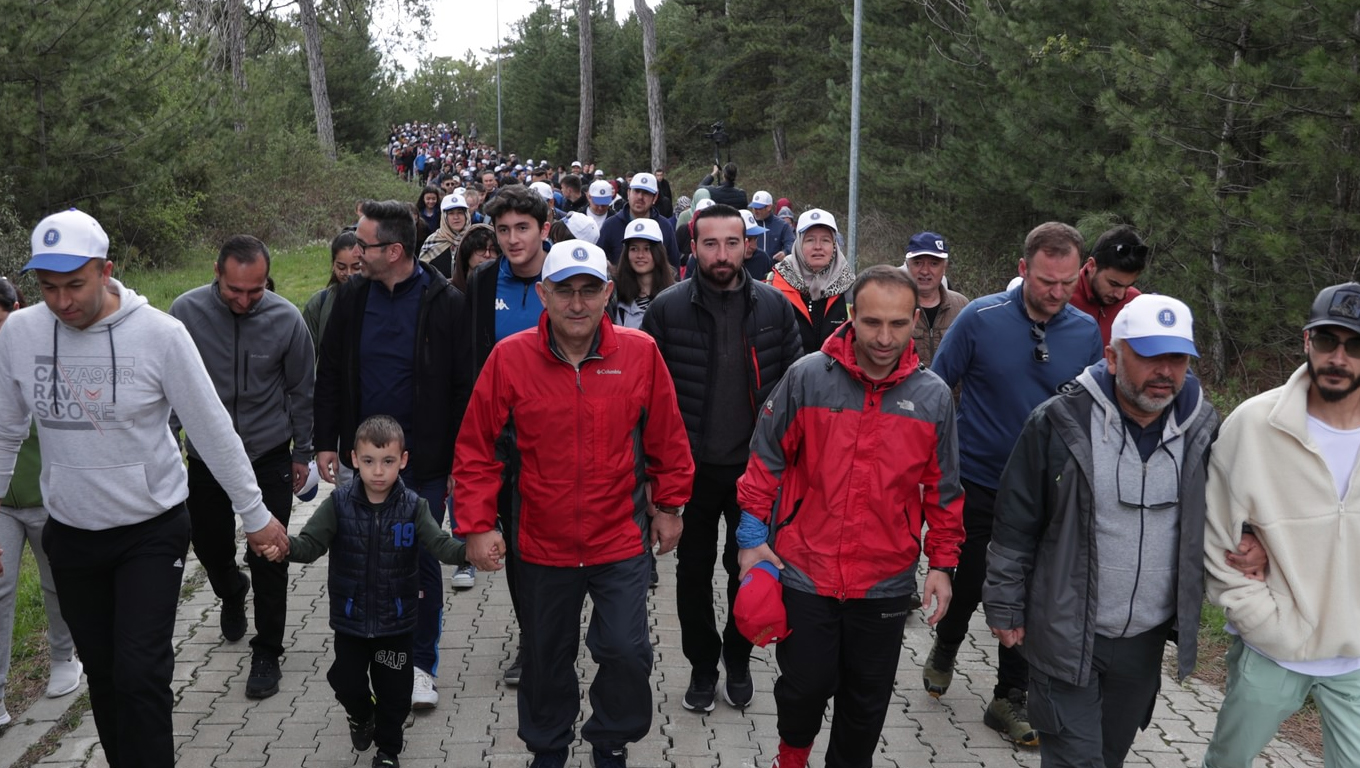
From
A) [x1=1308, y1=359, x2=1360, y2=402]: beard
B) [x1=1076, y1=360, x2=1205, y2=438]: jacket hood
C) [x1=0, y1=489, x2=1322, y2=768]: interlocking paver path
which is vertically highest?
[x1=1308, y1=359, x2=1360, y2=402]: beard

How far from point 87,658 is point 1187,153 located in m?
11.3

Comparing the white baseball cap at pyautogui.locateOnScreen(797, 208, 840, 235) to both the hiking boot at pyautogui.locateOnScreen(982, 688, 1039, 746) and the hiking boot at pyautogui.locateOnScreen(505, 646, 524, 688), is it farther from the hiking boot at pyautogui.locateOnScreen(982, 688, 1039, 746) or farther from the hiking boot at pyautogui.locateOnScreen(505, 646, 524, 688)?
the hiking boot at pyautogui.locateOnScreen(505, 646, 524, 688)

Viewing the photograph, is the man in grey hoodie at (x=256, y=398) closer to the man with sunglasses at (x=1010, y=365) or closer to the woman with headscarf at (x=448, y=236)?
the man with sunglasses at (x=1010, y=365)

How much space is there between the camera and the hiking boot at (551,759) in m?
4.64

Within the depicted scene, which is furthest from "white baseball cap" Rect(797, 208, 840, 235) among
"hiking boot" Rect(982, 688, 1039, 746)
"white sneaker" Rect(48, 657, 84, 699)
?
"white sneaker" Rect(48, 657, 84, 699)

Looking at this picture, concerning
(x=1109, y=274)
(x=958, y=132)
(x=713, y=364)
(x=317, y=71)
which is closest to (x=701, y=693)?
(x=713, y=364)

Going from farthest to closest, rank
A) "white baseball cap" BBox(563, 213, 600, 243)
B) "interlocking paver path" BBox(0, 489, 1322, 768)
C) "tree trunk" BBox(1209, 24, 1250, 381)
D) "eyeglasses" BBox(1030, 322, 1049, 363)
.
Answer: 1. "tree trunk" BBox(1209, 24, 1250, 381)
2. "white baseball cap" BBox(563, 213, 600, 243)
3. "eyeglasses" BBox(1030, 322, 1049, 363)
4. "interlocking paver path" BBox(0, 489, 1322, 768)

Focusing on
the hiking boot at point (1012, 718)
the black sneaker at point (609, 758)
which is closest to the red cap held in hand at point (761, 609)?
the black sneaker at point (609, 758)

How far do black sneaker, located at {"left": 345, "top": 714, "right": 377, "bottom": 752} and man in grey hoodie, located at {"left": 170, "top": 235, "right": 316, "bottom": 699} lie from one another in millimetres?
913

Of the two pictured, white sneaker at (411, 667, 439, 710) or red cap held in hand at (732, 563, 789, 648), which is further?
white sneaker at (411, 667, 439, 710)

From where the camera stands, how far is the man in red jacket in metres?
4.45

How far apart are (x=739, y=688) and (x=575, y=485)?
1.67 meters

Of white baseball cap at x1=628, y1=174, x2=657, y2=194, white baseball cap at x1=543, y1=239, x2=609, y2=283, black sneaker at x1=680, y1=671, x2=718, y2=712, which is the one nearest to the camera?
white baseball cap at x1=543, y1=239, x2=609, y2=283

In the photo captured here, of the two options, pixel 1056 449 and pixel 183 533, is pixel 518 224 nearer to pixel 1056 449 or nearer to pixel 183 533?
pixel 183 533
